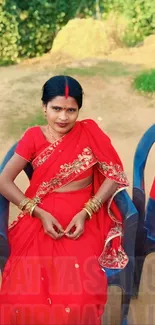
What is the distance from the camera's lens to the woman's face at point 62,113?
2.63m

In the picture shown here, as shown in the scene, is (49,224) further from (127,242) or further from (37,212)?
(127,242)

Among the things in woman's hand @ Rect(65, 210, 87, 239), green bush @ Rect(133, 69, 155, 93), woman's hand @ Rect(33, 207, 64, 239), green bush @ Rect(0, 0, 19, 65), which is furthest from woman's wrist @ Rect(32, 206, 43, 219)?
green bush @ Rect(0, 0, 19, 65)

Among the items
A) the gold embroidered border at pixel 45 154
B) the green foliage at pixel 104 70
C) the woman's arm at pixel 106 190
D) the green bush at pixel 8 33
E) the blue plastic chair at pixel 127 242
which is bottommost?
the blue plastic chair at pixel 127 242

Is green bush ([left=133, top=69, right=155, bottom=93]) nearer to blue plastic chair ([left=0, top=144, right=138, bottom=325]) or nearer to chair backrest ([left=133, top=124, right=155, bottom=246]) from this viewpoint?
chair backrest ([left=133, top=124, right=155, bottom=246])

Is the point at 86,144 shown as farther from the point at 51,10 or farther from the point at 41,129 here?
the point at 51,10

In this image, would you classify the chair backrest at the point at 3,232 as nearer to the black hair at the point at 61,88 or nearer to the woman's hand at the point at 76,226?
the woman's hand at the point at 76,226

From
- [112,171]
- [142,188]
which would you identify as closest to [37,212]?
[112,171]

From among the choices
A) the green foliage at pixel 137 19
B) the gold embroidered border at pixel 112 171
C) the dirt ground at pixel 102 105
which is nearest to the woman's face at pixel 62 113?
the gold embroidered border at pixel 112 171

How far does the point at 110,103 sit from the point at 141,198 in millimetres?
3585

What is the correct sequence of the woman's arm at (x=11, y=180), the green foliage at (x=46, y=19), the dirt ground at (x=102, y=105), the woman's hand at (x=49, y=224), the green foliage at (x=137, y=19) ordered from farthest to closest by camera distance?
the green foliage at (x=137, y=19) < the green foliage at (x=46, y=19) < the dirt ground at (x=102, y=105) < the woman's arm at (x=11, y=180) < the woman's hand at (x=49, y=224)

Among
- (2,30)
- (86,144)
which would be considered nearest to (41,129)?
(86,144)

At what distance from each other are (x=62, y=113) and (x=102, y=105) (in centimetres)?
366

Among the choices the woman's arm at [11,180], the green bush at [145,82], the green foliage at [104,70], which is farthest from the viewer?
the green foliage at [104,70]

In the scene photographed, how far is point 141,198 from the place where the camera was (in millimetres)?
2848
